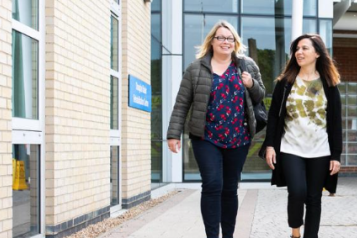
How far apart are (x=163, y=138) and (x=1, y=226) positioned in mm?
8899

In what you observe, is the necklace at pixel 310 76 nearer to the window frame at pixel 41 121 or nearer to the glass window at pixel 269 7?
the window frame at pixel 41 121

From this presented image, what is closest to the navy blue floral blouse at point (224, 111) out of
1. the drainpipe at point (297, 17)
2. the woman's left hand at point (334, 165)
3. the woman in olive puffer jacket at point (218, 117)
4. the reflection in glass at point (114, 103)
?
the woman in olive puffer jacket at point (218, 117)

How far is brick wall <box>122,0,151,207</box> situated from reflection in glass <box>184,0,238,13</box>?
3670 mm

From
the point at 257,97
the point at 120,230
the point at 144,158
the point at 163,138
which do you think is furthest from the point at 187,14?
the point at 257,97

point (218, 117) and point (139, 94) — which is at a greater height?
point (139, 94)

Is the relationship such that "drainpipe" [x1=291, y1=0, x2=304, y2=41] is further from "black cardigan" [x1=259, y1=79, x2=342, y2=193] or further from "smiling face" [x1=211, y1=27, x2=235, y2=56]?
"smiling face" [x1=211, y1=27, x2=235, y2=56]

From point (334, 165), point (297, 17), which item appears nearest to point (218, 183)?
point (334, 165)

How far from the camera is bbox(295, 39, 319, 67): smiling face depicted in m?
4.50

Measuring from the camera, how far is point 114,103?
27.6ft

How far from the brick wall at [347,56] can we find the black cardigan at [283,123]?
1478 centimetres

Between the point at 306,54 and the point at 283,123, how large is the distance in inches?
21.7

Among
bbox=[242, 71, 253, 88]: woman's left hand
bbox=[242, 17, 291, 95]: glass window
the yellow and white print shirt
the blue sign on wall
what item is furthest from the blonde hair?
bbox=[242, 17, 291, 95]: glass window

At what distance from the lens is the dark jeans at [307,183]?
437 cm

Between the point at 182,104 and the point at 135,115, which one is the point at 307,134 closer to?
the point at 182,104
